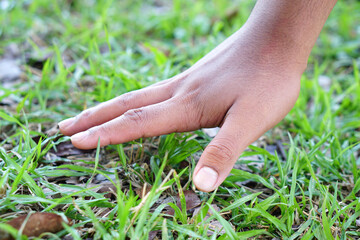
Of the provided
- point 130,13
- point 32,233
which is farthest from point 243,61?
point 130,13

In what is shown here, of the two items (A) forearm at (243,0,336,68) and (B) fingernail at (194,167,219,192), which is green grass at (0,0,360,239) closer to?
(B) fingernail at (194,167,219,192)

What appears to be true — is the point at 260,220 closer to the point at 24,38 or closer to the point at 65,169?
the point at 65,169

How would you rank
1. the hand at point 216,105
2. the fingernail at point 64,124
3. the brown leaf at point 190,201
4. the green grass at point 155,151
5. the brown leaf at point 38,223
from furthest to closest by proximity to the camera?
the fingernail at point 64,124 < the hand at point 216,105 < the brown leaf at point 190,201 < the green grass at point 155,151 < the brown leaf at point 38,223

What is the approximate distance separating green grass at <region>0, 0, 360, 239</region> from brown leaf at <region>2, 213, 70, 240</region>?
4 centimetres

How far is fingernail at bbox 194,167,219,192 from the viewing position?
1.19 meters

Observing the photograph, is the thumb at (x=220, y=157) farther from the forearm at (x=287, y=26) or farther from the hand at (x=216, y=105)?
the forearm at (x=287, y=26)

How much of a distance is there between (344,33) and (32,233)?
3.45m

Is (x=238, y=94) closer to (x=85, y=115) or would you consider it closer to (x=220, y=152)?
(x=220, y=152)

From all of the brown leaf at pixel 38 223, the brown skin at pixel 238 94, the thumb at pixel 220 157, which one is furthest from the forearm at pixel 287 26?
the brown leaf at pixel 38 223

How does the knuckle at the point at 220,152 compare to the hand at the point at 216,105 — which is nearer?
the knuckle at the point at 220,152

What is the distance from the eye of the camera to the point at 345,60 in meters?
3.02

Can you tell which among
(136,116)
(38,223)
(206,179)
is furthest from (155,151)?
(38,223)

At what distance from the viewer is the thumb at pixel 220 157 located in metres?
1.21

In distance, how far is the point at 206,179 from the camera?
1.21 meters
